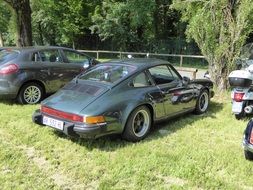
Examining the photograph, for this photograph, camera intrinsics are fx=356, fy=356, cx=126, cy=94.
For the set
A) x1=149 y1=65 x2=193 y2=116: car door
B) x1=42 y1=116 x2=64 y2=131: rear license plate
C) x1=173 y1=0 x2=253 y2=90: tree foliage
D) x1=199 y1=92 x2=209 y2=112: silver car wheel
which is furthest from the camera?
x1=173 y1=0 x2=253 y2=90: tree foliage

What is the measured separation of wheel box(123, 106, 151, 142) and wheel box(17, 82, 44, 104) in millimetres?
3500

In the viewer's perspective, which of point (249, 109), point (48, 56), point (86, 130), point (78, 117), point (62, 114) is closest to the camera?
point (86, 130)

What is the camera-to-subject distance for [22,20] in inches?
557

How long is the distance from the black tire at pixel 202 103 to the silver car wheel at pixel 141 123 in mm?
1800

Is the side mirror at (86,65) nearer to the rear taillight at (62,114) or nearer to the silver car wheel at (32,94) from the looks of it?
the silver car wheel at (32,94)

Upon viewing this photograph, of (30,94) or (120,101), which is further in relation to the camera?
Result: (30,94)

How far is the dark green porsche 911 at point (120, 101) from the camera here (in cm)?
533

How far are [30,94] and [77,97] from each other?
10.2 ft

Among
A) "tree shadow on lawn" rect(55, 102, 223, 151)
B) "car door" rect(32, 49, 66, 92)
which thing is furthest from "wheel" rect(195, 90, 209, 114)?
"car door" rect(32, 49, 66, 92)

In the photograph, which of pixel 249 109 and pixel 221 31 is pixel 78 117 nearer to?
pixel 249 109

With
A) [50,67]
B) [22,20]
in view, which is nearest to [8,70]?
[50,67]

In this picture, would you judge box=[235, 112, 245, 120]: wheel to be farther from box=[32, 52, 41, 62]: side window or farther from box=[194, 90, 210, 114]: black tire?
box=[32, 52, 41, 62]: side window

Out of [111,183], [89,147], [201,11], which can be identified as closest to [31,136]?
[89,147]

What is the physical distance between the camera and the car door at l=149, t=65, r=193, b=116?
6.52 meters
